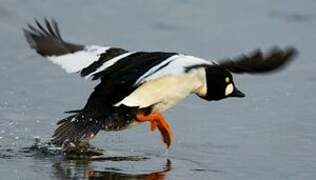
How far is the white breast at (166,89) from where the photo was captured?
7.58 meters

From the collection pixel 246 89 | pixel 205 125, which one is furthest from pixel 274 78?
pixel 205 125

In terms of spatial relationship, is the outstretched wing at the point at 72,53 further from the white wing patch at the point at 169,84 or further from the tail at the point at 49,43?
the white wing patch at the point at 169,84

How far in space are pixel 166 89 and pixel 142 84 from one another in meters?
0.22

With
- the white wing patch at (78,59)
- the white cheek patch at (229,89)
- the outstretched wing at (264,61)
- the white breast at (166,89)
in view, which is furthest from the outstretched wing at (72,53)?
the outstretched wing at (264,61)

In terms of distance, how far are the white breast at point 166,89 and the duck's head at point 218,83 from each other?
5 centimetres

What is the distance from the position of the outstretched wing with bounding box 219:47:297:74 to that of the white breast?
43 cm

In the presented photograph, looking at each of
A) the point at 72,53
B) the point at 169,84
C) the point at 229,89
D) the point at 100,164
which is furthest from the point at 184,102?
the point at 100,164

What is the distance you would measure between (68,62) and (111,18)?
5597mm

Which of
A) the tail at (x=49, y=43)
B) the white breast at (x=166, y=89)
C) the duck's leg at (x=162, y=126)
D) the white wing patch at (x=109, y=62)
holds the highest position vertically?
the tail at (x=49, y=43)

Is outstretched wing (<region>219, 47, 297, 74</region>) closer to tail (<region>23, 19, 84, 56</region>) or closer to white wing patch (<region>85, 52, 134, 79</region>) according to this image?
white wing patch (<region>85, 52, 134, 79</region>)

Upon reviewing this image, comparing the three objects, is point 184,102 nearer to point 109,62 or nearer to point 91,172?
point 109,62

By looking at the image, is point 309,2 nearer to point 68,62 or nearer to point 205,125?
point 205,125

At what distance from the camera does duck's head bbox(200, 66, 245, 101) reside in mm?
7726

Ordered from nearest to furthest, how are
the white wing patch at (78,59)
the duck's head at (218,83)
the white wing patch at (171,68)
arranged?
1. the white wing patch at (171,68)
2. the duck's head at (218,83)
3. the white wing patch at (78,59)
